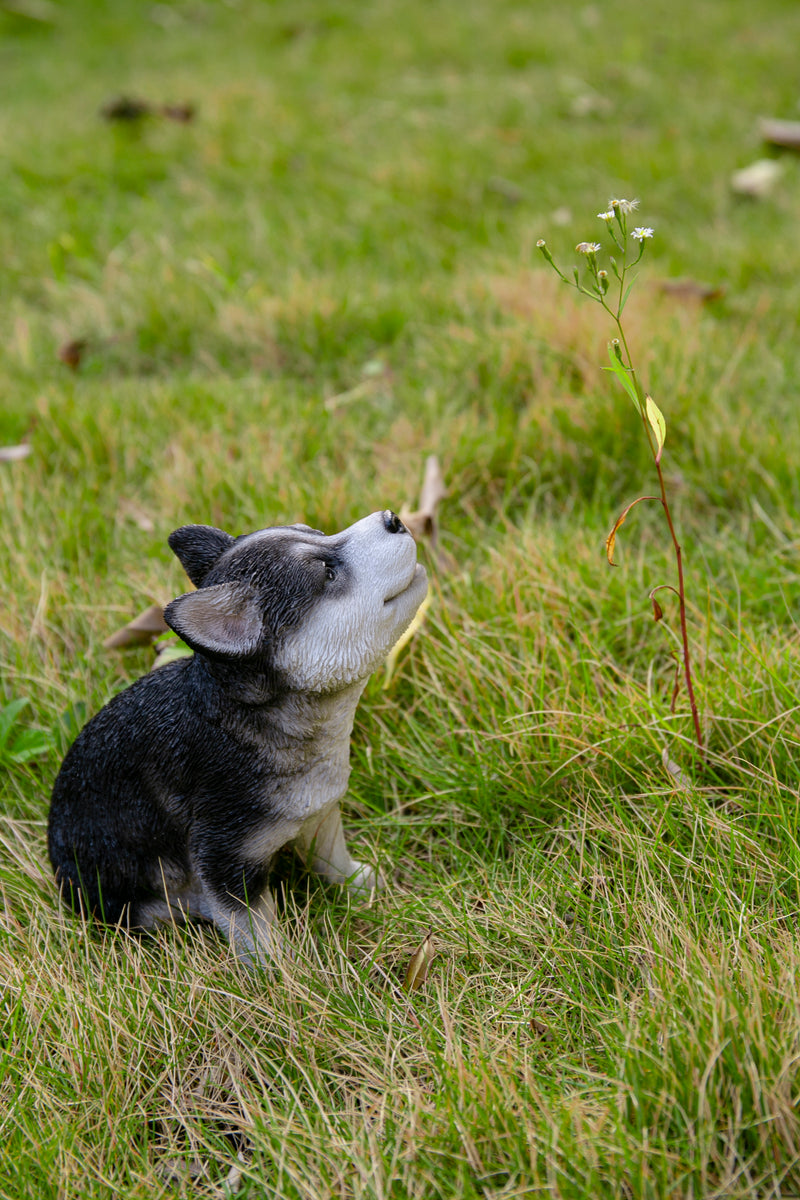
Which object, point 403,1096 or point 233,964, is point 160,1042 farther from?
point 403,1096

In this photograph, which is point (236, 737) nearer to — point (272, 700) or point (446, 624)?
point (272, 700)

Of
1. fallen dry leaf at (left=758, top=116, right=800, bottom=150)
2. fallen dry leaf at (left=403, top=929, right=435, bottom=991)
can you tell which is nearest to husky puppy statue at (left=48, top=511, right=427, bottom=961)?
fallen dry leaf at (left=403, top=929, right=435, bottom=991)

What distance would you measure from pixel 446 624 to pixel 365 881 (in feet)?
2.77

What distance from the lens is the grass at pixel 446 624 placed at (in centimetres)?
181

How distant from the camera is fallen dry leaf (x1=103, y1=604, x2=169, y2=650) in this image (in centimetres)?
289

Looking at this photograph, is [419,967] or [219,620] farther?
[419,967]

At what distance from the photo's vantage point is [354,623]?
202 centimetres

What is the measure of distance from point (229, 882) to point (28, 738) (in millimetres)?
918

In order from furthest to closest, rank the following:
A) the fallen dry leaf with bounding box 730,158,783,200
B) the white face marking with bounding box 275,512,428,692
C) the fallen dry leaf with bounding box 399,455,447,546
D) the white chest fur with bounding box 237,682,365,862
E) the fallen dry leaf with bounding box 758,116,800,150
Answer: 1. the fallen dry leaf with bounding box 758,116,800,150
2. the fallen dry leaf with bounding box 730,158,783,200
3. the fallen dry leaf with bounding box 399,455,447,546
4. the white chest fur with bounding box 237,682,365,862
5. the white face marking with bounding box 275,512,428,692

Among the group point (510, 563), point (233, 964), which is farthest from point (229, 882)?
point (510, 563)

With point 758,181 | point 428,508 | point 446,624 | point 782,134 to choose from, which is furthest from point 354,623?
point 782,134

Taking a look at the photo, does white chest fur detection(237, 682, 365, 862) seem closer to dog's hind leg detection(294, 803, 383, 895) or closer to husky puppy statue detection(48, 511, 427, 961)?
husky puppy statue detection(48, 511, 427, 961)

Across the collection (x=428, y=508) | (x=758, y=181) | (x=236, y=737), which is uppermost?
(x=758, y=181)

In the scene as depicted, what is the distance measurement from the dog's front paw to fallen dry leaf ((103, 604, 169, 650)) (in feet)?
3.10
